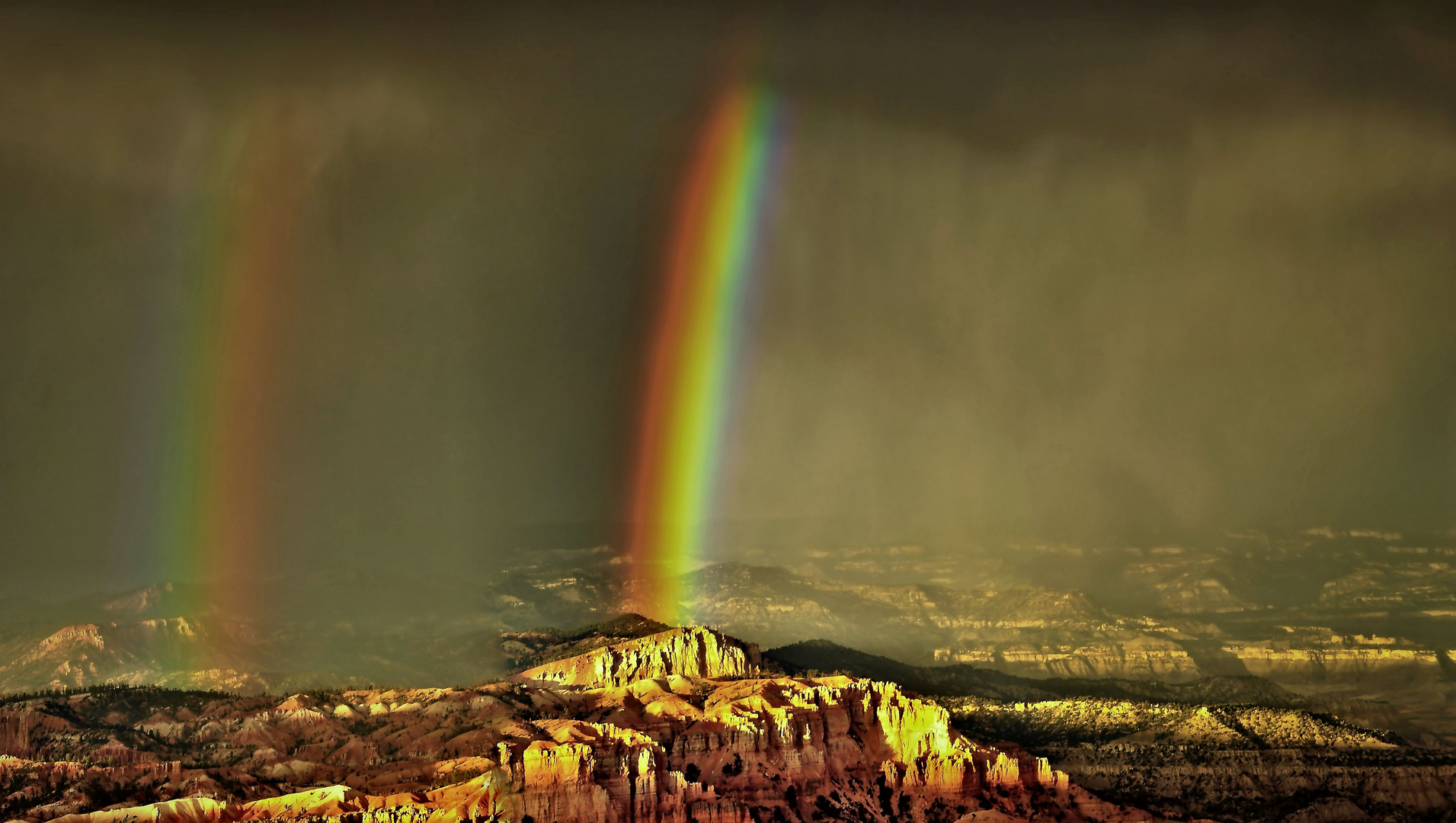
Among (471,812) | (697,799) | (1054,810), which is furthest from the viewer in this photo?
(1054,810)

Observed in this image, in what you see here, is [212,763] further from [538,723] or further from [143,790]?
[538,723]

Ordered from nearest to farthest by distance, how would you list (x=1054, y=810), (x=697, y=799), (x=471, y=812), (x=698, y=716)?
(x=471, y=812) < (x=697, y=799) < (x=1054, y=810) < (x=698, y=716)

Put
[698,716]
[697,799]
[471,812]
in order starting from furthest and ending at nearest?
[698,716]
[697,799]
[471,812]

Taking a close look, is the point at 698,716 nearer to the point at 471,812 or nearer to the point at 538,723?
the point at 538,723

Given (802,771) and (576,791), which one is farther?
(802,771)

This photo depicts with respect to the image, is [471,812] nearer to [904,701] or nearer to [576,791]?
[576,791]

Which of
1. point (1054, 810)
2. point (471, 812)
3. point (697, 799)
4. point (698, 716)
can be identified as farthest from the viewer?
point (698, 716)

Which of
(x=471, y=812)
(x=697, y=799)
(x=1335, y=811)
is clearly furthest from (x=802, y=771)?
(x=1335, y=811)

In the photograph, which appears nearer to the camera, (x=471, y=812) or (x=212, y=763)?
(x=471, y=812)

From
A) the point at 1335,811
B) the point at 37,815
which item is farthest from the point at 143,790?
the point at 1335,811
